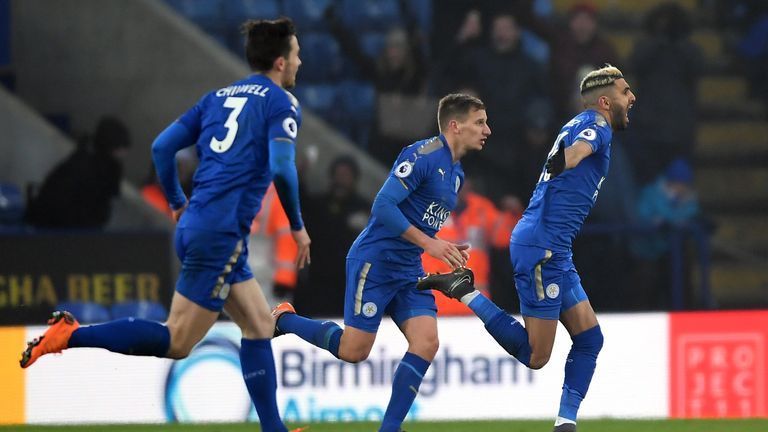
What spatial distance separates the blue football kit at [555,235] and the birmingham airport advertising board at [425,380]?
7.24 feet

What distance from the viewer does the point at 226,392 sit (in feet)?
30.5

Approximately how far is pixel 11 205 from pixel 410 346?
6.18 meters

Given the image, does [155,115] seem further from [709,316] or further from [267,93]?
[267,93]

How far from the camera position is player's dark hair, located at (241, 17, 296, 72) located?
631 cm

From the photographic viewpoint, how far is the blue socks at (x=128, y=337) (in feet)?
20.6

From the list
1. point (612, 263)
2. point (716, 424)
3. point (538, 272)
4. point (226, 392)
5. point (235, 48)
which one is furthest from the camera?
point (235, 48)

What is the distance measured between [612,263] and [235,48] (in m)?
4.45

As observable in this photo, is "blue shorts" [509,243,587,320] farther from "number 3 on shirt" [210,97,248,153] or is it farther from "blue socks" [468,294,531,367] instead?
"number 3 on shirt" [210,97,248,153]

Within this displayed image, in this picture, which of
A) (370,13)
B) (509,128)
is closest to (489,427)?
(509,128)

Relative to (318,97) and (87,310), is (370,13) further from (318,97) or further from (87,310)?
(87,310)

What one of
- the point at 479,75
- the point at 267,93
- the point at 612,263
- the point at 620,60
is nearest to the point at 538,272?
the point at 267,93

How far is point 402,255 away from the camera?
717 centimetres

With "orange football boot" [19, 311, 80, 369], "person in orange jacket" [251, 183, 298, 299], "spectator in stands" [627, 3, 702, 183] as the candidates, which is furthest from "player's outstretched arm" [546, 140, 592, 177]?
"spectator in stands" [627, 3, 702, 183]

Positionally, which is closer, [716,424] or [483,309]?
[483,309]
